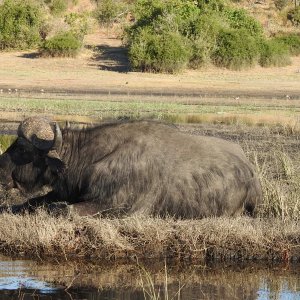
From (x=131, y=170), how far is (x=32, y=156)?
1.16 meters

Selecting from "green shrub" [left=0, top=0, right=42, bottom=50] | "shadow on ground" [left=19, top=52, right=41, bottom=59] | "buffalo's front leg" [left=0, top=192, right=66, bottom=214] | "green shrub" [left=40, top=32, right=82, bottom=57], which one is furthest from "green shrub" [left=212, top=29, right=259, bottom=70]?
"buffalo's front leg" [left=0, top=192, right=66, bottom=214]

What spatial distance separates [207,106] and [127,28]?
14860 mm

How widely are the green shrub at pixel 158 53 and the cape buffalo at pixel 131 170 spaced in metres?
28.5

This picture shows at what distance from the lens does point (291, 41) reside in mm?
46531

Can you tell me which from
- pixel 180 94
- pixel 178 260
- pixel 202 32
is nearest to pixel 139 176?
pixel 178 260

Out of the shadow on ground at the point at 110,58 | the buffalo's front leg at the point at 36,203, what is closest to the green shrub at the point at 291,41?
the shadow on ground at the point at 110,58

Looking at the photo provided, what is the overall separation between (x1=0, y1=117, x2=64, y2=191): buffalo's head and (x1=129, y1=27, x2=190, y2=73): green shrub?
2853 cm

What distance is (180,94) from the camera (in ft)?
112

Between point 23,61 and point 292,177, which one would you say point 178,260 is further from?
point 23,61

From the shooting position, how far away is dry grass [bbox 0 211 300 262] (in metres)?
9.27

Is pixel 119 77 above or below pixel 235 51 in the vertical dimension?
below

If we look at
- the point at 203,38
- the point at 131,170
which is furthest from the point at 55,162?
the point at 203,38

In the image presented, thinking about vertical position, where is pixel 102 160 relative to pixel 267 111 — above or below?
above

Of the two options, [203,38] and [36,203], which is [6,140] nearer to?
[36,203]
